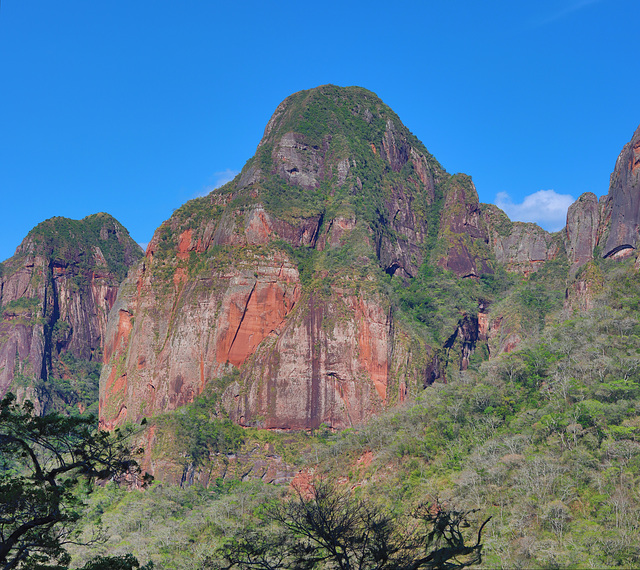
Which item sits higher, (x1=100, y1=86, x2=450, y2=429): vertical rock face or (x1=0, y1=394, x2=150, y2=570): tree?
(x1=100, y1=86, x2=450, y2=429): vertical rock face

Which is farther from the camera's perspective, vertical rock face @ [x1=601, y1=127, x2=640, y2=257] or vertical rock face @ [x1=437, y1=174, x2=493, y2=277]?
vertical rock face @ [x1=437, y1=174, x2=493, y2=277]

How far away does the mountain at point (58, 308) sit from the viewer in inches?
4616

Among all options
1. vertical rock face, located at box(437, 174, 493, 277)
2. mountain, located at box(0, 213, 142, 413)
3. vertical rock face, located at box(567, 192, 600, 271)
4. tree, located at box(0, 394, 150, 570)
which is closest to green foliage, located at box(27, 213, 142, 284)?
mountain, located at box(0, 213, 142, 413)

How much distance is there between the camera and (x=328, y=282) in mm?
82938

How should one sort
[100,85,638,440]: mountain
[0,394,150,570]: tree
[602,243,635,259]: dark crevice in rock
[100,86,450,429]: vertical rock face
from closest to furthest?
[0,394,150,570]: tree
[100,86,450,429]: vertical rock face
[100,85,638,440]: mountain
[602,243,635,259]: dark crevice in rock

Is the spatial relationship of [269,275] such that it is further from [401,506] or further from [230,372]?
[401,506]

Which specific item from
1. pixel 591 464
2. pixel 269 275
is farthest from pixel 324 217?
pixel 591 464

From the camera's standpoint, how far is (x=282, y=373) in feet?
256

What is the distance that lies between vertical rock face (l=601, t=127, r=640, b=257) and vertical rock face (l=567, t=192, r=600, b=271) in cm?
377

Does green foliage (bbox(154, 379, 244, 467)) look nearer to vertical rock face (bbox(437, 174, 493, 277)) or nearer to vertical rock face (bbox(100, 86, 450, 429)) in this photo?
vertical rock face (bbox(100, 86, 450, 429))

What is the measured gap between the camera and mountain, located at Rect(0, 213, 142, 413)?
117 meters

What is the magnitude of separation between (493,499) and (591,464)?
5.45 metres

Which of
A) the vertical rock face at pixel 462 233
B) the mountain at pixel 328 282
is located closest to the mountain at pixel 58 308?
the mountain at pixel 328 282

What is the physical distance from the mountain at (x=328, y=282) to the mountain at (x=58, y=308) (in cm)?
2638
